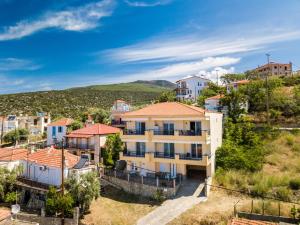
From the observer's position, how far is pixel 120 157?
1564 inches

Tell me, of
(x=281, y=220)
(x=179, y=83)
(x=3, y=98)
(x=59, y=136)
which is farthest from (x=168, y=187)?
(x=3, y=98)

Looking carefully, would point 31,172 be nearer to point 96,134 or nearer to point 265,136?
point 96,134

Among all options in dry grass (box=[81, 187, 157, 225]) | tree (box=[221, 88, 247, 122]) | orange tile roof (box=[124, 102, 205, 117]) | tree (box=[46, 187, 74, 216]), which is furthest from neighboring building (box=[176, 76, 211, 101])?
tree (box=[46, 187, 74, 216])

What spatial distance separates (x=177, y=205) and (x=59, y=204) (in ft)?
38.1

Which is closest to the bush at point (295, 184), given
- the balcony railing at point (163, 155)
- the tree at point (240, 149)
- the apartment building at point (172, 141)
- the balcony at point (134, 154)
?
the tree at point (240, 149)

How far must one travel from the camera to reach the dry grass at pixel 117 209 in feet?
97.8

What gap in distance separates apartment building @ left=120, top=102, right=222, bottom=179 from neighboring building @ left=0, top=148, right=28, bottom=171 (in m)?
13.7

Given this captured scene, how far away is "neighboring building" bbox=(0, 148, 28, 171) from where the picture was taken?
3878 cm

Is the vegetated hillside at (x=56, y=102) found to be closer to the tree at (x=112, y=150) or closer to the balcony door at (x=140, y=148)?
the tree at (x=112, y=150)

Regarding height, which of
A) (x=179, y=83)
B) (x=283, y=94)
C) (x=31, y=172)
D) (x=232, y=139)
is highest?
(x=179, y=83)

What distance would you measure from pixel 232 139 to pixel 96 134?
64.1ft

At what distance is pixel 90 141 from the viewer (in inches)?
1815

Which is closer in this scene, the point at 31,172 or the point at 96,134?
the point at 31,172

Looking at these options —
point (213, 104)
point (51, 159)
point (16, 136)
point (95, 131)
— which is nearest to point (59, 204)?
point (51, 159)
